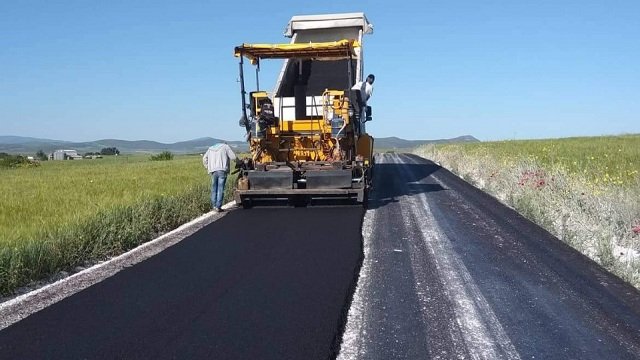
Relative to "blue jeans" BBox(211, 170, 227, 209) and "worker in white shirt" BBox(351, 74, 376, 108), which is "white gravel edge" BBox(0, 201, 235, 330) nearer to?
"blue jeans" BBox(211, 170, 227, 209)

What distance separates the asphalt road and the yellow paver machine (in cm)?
268

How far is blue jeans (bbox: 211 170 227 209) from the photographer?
1098 centimetres

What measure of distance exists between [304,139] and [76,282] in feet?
21.9

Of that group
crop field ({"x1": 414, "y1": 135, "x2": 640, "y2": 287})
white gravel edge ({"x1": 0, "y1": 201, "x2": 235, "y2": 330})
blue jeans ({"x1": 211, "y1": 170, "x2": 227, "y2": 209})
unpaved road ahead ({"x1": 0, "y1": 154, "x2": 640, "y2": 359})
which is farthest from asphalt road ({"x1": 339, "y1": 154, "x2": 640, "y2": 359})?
blue jeans ({"x1": 211, "y1": 170, "x2": 227, "y2": 209})

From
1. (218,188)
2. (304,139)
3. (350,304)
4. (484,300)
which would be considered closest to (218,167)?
(218,188)

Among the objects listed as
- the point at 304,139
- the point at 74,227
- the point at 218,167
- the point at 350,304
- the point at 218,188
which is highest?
the point at 304,139

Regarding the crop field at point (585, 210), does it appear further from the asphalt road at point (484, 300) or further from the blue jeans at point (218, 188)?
the blue jeans at point (218, 188)

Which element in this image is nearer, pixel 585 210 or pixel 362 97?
pixel 585 210

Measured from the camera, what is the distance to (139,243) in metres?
7.93

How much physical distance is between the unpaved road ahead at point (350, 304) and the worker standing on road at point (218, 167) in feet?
9.67

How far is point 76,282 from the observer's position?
18.7 feet

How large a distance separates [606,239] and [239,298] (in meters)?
4.25

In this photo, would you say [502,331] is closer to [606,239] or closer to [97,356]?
[97,356]

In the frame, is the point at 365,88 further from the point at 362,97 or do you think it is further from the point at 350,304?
the point at 350,304
